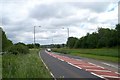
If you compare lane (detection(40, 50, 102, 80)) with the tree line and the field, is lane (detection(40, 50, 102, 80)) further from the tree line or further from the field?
the tree line

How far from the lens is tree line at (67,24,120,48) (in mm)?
91512

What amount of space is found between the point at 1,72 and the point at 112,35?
82.5m

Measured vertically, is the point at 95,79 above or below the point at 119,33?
below

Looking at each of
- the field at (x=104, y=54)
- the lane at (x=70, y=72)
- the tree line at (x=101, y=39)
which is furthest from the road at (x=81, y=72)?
the tree line at (x=101, y=39)

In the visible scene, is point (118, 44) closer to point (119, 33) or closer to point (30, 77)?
point (119, 33)

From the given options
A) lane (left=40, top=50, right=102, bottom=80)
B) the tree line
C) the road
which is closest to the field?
the road

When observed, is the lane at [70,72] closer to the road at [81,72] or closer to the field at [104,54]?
the road at [81,72]

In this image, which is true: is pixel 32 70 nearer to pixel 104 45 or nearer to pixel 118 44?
pixel 118 44

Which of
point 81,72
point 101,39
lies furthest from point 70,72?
point 101,39

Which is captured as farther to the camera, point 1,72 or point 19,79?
point 1,72

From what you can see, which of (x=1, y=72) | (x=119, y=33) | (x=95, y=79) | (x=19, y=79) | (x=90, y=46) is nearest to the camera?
(x=19, y=79)

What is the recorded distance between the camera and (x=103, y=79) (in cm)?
2011

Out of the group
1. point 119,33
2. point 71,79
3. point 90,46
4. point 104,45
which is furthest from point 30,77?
point 90,46

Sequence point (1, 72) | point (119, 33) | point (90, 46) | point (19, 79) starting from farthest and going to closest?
point (90, 46) → point (119, 33) → point (1, 72) → point (19, 79)
